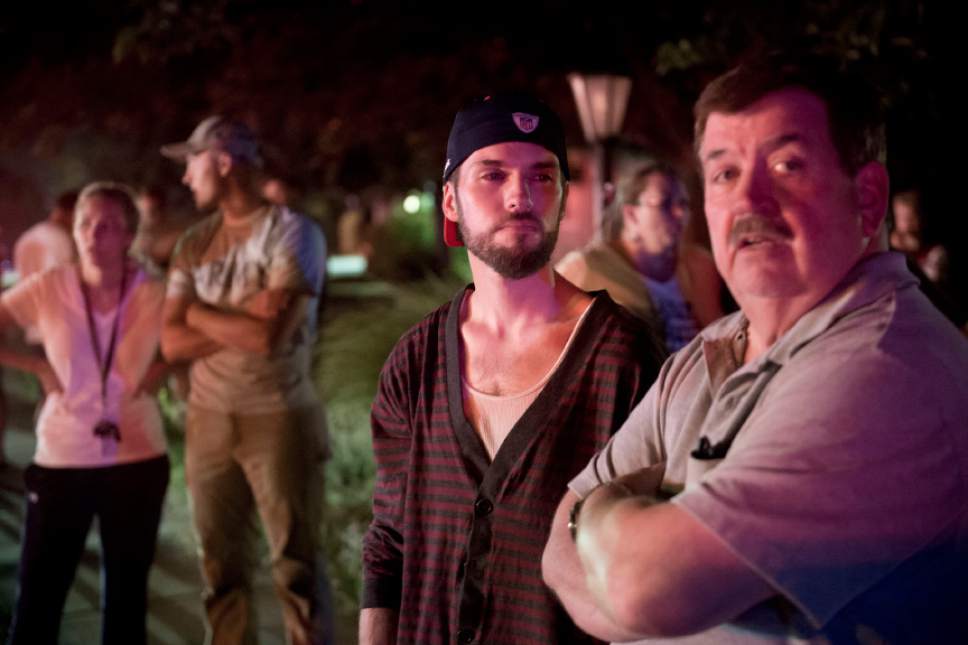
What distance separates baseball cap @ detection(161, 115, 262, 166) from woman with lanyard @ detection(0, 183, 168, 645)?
1.22 ft

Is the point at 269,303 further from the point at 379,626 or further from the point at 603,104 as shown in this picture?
the point at 603,104

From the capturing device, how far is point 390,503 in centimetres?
255

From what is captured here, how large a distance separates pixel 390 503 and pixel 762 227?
135 centimetres

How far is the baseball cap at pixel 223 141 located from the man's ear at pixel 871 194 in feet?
11.2

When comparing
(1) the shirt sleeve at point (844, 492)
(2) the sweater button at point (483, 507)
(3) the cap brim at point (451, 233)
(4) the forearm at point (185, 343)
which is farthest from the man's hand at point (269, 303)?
(1) the shirt sleeve at point (844, 492)

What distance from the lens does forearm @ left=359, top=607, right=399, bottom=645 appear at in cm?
253

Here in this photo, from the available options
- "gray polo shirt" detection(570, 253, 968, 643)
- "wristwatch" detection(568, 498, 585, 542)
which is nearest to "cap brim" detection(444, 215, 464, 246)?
"wristwatch" detection(568, 498, 585, 542)

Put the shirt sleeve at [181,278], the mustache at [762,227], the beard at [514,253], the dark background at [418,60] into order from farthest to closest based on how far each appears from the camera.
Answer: the dark background at [418,60]
the shirt sleeve at [181,278]
the beard at [514,253]
the mustache at [762,227]

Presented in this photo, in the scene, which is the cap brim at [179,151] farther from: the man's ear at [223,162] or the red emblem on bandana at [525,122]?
the red emblem on bandana at [525,122]

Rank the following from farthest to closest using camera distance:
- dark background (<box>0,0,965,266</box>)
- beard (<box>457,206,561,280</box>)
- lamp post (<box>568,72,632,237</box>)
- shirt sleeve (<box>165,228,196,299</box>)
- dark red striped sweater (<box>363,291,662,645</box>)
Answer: dark background (<box>0,0,965,266</box>) < lamp post (<box>568,72,632,237</box>) < shirt sleeve (<box>165,228,196,299</box>) < beard (<box>457,206,561,280</box>) < dark red striped sweater (<box>363,291,662,645</box>)

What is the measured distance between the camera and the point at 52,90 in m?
11.3

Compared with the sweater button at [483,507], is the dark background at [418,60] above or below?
above

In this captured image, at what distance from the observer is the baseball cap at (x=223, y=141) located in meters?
4.47

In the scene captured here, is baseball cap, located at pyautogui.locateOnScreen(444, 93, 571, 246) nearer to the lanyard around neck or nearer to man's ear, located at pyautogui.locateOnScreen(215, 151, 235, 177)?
man's ear, located at pyautogui.locateOnScreen(215, 151, 235, 177)
